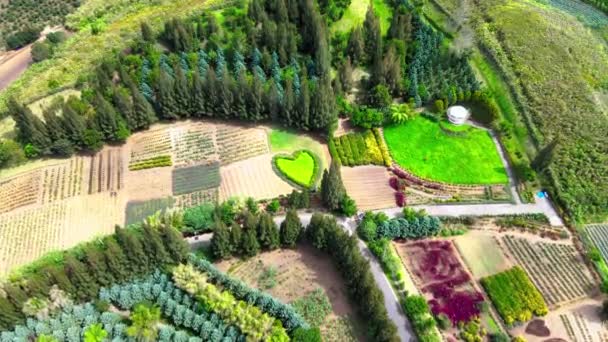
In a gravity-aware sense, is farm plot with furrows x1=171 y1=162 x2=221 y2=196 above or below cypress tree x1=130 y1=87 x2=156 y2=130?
below

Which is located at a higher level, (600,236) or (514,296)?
(600,236)

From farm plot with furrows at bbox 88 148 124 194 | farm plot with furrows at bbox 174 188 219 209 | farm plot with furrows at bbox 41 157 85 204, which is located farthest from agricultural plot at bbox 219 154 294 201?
farm plot with furrows at bbox 41 157 85 204

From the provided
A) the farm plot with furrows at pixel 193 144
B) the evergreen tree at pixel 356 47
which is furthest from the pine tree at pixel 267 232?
the evergreen tree at pixel 356 47

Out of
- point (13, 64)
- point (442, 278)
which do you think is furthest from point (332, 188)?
point (13, 64)

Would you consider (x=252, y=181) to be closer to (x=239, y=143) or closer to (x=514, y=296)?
(x=239, y=143)

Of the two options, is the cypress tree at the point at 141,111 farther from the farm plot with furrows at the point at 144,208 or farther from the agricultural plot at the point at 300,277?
the agricultural plot at the point at 300,277

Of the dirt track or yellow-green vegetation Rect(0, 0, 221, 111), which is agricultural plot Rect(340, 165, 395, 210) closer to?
yellow-green vegetation Rect(0, 0, 221, 111)
